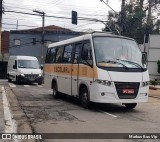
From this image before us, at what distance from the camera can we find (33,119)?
11367 millimetres

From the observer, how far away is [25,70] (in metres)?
29.8

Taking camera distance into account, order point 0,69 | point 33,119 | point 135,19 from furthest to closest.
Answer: point 135,19 < point 0,69 < point 33,119

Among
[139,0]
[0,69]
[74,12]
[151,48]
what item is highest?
[139,0]

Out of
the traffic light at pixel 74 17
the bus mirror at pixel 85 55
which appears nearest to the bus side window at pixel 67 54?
the bus mirror at pixel 85 55

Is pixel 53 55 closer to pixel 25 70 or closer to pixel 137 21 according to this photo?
pixel 25 70

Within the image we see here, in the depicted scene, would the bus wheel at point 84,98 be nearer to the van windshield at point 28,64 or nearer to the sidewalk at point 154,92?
the sidewalk at point 154,92

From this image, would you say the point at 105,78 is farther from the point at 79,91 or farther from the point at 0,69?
the point at 0,69

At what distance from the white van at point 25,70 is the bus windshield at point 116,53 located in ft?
53.3

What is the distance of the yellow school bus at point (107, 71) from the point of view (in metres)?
12.9

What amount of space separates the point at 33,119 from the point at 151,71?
77.1ft

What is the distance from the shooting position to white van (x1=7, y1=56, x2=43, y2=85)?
29.4 m

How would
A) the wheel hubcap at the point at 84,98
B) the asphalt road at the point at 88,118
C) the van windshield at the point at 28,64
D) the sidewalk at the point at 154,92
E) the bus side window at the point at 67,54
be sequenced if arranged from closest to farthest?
the asphalt road at the point at 88,118 < the wheel hubcap at the point at 84,98 < the bus side window at the point at 67,54 < the sidewalk at the point at 154,92 < the van windshield at the point at 28,64

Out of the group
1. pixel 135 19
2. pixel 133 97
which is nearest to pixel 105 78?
pixel 133 97

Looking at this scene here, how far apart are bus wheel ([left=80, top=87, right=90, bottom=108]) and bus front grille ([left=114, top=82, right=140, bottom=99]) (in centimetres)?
127
